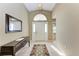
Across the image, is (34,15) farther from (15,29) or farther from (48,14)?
(15,29)

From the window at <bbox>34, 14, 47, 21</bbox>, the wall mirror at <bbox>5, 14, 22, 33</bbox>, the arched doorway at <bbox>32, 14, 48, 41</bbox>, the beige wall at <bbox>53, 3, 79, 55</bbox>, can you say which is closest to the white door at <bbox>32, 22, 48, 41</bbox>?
the arched doorway at <bbox>32, 14, 48, 41</bbox>

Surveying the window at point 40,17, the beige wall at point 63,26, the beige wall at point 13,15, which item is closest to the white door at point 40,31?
the window at point 40,17

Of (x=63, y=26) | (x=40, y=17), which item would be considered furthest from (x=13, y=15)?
(x=63, y=26)

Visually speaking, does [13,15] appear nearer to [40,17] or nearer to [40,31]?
[40,17]

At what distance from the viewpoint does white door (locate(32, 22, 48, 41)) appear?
11.4 feet

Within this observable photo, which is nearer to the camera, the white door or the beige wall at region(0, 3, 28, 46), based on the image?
the beige wall at region(0, 3, 28, 46)

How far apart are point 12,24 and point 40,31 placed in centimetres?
86

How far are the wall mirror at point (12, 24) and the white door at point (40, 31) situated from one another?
1.55ft

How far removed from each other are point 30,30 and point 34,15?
1.51 feet

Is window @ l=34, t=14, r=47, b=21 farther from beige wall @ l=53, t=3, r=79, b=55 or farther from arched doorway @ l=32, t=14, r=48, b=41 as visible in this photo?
beige wall @ l=53, t=3, r=79, b=55

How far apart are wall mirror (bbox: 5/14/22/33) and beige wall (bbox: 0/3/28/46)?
0.11 m

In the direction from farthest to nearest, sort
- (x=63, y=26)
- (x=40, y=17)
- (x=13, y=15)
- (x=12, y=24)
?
(x=63, y=26)
(x=40, y=17)
(x=13, y=15)
(x=12, y=24)

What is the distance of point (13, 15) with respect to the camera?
3525 mm

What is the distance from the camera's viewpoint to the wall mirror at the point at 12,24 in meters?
3.19
